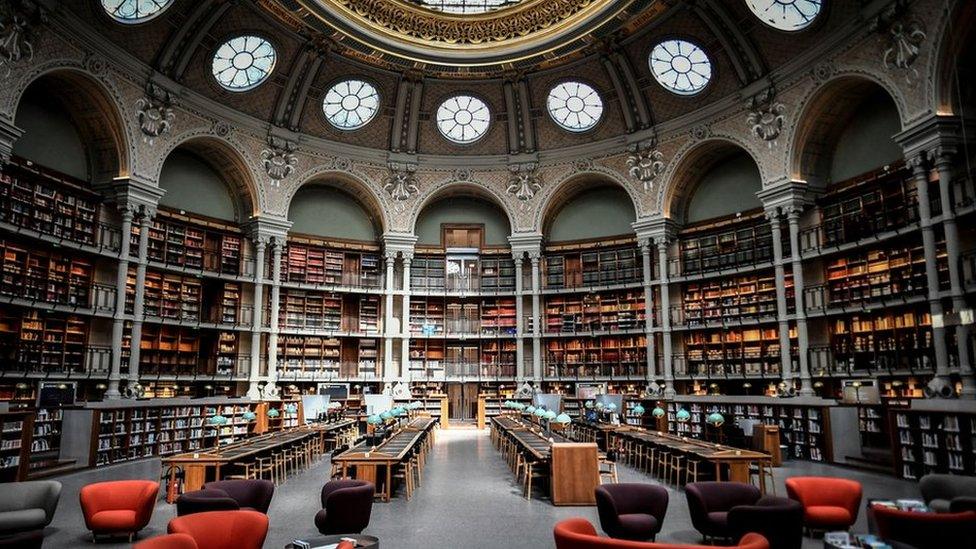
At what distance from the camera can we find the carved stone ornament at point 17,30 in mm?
13602

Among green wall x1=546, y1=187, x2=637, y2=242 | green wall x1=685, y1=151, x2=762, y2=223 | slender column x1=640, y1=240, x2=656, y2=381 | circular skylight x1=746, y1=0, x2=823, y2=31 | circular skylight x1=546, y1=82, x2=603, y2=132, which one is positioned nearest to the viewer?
circular skylight x1=746, y1=0, x2=823, y2=31

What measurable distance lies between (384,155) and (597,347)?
10.7 m

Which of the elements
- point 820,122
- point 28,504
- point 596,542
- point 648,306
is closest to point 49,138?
point 28,504

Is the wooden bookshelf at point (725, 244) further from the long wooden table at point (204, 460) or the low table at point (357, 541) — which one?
the low table at point (357, 541)

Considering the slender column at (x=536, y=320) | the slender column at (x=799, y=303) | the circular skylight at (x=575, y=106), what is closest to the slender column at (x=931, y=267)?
the slender column at (x=799, y=303)

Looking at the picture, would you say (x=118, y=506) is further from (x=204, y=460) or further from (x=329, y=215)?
(x=329, y=215)

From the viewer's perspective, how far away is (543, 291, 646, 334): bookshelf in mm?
23125

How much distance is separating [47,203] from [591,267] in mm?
17233

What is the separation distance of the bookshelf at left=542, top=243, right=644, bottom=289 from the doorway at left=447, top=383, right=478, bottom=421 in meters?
4.95

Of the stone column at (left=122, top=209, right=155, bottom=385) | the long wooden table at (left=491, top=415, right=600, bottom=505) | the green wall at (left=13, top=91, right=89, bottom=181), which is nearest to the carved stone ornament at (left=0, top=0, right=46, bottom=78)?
the green wall at (left=13, top=91, right=89, bottom=181)

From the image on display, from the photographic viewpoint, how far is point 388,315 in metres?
24.1

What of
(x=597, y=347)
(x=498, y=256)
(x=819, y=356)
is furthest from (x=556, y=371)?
(x=819, y=356)


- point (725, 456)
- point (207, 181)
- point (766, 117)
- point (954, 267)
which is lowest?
point (725, 456)

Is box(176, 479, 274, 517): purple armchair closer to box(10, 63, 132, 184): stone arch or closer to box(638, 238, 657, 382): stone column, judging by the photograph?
box(10, 63, 132, 184): stone arch
